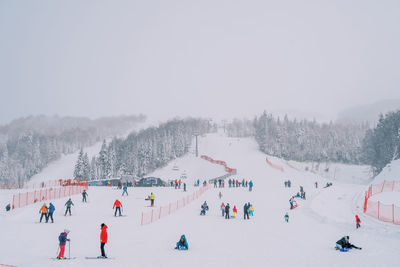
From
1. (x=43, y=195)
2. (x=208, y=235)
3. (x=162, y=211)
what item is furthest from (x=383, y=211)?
(x=43, y=195)

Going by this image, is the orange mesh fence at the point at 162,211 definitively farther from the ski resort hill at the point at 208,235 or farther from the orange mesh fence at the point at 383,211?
the orange mesh fence at the point at 383,211

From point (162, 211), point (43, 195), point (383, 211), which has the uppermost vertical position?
point (383, 211)

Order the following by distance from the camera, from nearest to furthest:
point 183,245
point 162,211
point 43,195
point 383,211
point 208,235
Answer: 1. point 183,245
2. point 208,235
3. point 383,211
4. point 162,211
5. point 43,195

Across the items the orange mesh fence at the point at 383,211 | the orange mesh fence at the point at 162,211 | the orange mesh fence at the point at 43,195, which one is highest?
the orange mesh fence at the point at 383,211

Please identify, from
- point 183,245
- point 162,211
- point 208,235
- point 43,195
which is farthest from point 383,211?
point 43,195

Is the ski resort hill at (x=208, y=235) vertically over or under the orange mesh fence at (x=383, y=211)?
under

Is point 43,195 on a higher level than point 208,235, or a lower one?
higher

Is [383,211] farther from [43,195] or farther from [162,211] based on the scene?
[43,195]

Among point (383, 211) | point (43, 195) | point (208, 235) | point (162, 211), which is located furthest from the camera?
point (43, 195)

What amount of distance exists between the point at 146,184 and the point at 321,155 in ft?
279

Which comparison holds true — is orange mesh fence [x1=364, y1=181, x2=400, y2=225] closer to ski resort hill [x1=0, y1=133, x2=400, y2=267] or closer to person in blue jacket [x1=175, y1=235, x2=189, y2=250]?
ski resort hill [x1=0, y1=133, x2=400, y2=267]

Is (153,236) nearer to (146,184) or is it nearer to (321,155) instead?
(146,184)

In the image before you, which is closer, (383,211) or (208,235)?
(208,235)

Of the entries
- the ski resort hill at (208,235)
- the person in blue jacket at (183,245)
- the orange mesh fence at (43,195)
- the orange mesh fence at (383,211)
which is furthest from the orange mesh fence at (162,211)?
the orange mesh fence at (383,211)
